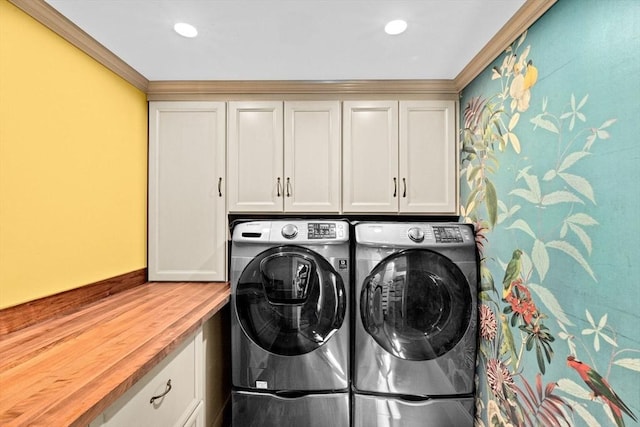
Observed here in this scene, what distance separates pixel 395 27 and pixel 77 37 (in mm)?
1582

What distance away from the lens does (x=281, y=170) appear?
2160 mm

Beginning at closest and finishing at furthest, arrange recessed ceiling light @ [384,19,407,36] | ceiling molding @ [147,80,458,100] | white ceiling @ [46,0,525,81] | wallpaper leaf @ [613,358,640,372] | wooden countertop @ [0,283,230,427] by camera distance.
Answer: wooden countertop @ [0,283,230,427] → wallpaper leaf @ [613,358,640,372] → white ceiling @ [46,0,525,81] → recessed ceiling light @ [384,19,407,36] → ceiling molding @ [147,80,458,100]

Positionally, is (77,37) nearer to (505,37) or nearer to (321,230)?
(321,230)

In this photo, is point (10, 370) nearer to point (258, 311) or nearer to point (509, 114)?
point (258, 311)

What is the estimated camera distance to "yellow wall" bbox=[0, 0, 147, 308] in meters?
1.26

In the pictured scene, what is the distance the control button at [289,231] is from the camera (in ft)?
5.99

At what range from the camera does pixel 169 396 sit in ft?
4.22

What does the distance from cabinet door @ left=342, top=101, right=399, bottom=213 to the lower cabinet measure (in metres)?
1.28

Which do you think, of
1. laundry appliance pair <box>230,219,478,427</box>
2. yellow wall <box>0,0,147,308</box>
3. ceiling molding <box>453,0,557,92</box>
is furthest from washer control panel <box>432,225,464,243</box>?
yellow wall <box>0,0,147,308</box>

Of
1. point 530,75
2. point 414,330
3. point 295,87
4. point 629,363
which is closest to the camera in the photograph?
point 629,363

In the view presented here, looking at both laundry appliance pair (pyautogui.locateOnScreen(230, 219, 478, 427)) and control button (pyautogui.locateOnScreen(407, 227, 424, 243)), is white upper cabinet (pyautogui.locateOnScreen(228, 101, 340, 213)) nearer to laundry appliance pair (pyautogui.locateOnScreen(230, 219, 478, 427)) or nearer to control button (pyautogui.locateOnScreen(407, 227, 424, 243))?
laundry appliance pair (pyautogui.locateOnScreen(230, 219, 478, 427))

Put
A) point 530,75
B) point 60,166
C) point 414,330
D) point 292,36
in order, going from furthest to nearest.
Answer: point 414,330 → point 292,36 → point 60,166 → point 530,75

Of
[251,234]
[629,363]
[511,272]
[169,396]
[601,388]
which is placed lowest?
[169,396]

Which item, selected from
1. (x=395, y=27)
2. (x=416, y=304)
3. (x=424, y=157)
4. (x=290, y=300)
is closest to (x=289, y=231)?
(x=290, y=300)
